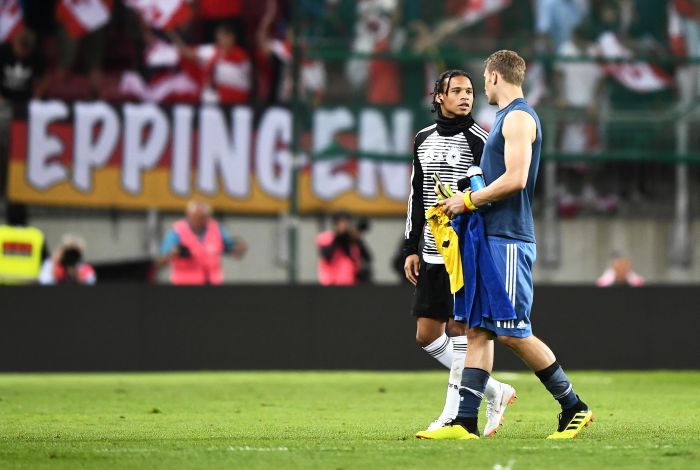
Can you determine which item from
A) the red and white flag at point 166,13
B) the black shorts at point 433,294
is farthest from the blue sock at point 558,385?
the red and white flag at point 166,13

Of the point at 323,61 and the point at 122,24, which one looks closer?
the point at 323,61

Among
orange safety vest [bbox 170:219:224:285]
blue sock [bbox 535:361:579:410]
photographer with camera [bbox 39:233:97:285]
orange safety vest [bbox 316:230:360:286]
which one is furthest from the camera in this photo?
photographer with camera [bbox 39:233:97:285]

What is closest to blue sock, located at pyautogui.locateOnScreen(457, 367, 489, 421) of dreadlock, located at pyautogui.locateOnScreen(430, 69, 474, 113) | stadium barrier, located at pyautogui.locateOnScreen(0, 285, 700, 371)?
dreadlock, located at pyautogui.locateOnScreen(430, 69, 474, 113)

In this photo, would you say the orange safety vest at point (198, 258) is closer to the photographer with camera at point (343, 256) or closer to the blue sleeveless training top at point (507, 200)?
the photographer with camera at point (343, 256)

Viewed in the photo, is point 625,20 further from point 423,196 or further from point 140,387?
point 423,196

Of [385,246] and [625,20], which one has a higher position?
[625,20]

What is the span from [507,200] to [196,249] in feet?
30.3

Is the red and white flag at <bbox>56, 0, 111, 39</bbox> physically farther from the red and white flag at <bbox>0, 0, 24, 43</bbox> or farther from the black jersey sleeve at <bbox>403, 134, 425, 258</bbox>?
the black jersey sleeve at <bbox>403, 134, 425, 258</bbox>

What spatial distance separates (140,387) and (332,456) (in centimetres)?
678

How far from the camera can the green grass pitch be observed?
7371 millimetres

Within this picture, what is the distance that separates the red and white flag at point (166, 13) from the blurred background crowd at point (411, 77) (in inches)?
0.9

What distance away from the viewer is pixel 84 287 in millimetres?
16391

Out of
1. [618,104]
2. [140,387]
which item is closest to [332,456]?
[140,387]

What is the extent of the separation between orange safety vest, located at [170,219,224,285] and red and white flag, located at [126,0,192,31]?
366 centimetres
